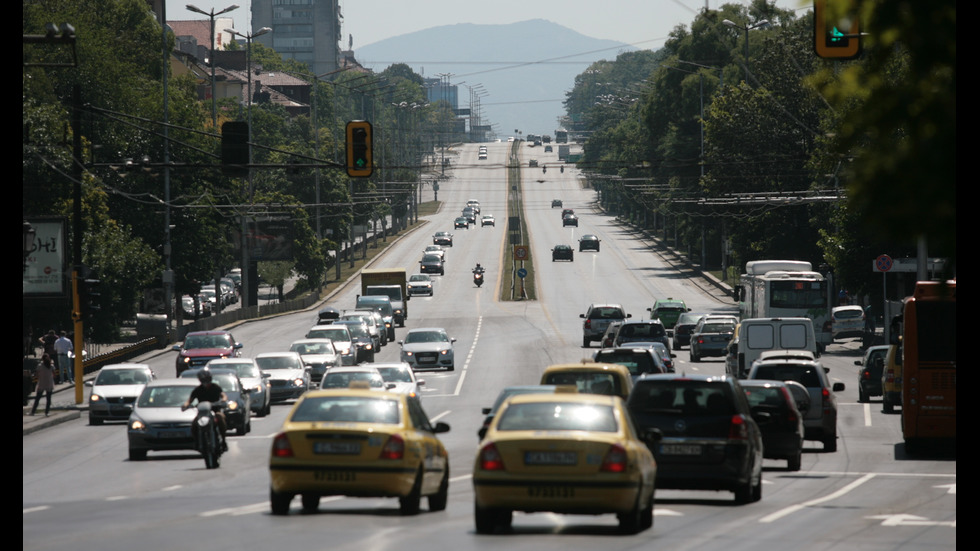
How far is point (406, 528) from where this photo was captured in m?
14.6

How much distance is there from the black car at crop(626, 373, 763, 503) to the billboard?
28430mm

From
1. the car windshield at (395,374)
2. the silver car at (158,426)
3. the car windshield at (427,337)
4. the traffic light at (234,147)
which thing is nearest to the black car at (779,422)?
the silver car at (158,426)

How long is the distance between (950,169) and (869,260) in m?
55.9

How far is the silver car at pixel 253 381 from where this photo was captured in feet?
114

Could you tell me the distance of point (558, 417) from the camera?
1470 centimetres

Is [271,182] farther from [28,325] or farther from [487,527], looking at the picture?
[487,527]

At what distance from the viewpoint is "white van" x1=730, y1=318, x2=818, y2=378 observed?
126 feet

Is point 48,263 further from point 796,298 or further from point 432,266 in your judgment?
point 432,266

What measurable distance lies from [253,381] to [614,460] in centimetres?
2217

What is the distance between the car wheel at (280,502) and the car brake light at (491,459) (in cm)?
267

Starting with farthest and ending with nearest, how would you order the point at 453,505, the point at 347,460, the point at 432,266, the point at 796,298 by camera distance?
the point at 432,266 < the point at 796,298 < the point at 453,505 < the point at 347,460

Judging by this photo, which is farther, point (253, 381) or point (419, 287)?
point (419, 287)

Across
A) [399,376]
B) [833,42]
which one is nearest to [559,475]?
[833,42]

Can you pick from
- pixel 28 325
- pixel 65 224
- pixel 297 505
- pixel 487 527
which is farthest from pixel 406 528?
pixel 28 325
